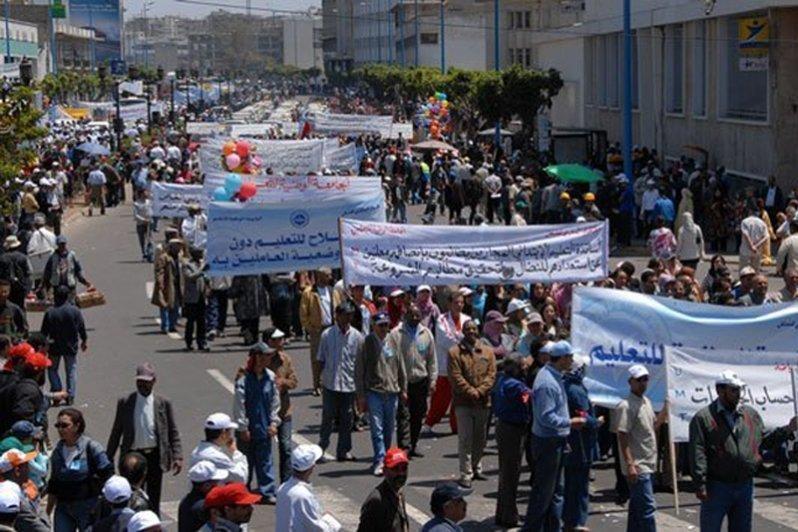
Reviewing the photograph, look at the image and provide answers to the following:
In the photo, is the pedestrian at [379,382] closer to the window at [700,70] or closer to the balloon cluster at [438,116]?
the window at [700,70]

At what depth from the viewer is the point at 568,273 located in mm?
18016

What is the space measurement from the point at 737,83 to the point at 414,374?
26.8 metres

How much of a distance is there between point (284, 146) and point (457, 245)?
24.9 m

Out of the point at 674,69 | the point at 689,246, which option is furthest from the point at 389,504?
the point at 674,69

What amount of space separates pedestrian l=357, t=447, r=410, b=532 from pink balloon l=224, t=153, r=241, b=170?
93.7 feet

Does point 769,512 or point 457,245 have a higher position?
point 457,245

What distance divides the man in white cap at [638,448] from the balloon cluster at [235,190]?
583 inches

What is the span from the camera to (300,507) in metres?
9.79

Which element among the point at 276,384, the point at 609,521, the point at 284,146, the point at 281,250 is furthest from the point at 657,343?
the point at 284,146

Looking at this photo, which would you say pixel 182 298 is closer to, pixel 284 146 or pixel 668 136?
pixel 284 146

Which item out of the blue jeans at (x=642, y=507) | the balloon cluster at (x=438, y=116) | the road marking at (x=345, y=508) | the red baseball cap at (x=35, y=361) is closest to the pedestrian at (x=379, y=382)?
the road marking at (x=345, y=508)

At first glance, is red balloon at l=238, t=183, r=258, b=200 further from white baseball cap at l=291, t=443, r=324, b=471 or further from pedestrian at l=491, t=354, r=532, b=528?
white baseball cap at l=291, t=443, r=324, b=471

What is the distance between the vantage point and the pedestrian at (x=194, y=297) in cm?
2188

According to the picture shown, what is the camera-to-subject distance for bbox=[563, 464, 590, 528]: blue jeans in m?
12.8
